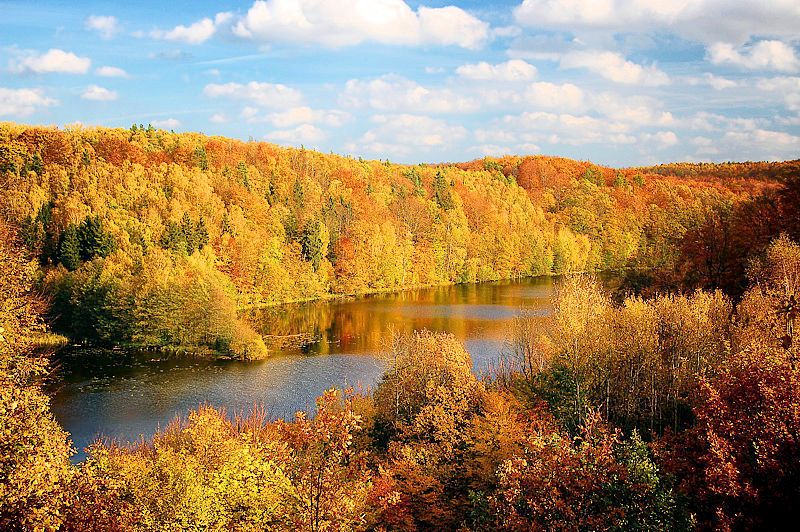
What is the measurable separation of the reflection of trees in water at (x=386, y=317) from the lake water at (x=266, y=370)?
84 millimetres

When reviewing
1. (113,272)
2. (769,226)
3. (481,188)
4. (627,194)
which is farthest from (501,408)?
(627,194)

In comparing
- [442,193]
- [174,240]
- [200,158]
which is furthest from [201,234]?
[442,193]

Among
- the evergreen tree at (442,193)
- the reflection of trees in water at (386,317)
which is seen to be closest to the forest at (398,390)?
the reflection of trees in water at (386,317)

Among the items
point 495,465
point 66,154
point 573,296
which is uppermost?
point 66,154

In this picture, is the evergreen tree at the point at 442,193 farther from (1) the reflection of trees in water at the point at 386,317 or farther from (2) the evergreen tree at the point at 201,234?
(2) the evergreen tree at the point at 201,234

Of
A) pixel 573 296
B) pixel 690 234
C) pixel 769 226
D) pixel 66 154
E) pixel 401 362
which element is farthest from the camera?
pixel 66 154

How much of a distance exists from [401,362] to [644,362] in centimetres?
824

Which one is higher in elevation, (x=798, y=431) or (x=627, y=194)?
(x=627, y=194)

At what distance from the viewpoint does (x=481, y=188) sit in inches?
4316

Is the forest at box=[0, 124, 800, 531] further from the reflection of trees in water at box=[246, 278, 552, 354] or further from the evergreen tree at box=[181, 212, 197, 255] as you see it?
the reflection of trees in water at box=[246, 278, 552, 354]

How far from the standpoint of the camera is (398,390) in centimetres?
2189

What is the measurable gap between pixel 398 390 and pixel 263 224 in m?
52.4

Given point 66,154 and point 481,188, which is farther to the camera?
point 481,188

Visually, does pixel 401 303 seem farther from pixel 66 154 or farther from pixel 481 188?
pixel 481 188
